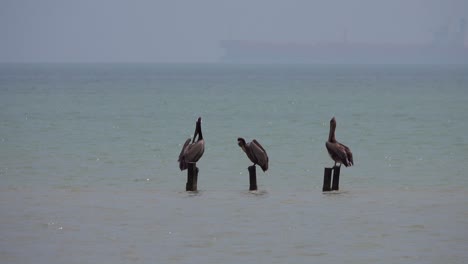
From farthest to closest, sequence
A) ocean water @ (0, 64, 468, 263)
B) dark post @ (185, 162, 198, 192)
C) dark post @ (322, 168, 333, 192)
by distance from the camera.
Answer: dark post @ (322, 168, 333, 192) → dark post @ (185, 162, 198, 192) → ocean water @ (0, 64, 468, 263)

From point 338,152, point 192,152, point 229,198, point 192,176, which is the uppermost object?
point 338,152

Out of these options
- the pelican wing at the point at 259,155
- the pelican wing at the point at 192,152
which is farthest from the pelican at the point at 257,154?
the pelican wing at the point at 192,152

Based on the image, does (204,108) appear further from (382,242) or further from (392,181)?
(382,242)

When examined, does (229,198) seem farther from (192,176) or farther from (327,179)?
(327,179)

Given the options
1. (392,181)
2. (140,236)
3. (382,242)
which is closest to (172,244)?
(140,236)

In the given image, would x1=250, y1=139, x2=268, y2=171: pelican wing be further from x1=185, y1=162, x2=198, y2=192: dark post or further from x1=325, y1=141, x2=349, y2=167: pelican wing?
x1=325, y1=141, x2=349, y2=167: pelican wing

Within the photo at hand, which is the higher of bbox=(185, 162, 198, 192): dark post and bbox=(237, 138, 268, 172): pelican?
bbox=(237, 138, 268, 172): pelican

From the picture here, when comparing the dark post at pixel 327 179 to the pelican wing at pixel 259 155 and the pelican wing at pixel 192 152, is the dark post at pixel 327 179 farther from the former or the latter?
the pelican wing at pixel 192 152

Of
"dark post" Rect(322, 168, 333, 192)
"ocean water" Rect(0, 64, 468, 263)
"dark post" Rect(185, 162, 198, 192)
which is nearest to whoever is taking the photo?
"ocean water" Rect(0, 64, 468, 263)

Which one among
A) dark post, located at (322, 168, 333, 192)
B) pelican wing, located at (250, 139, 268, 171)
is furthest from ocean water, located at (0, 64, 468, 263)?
pelican wing, located at (250, 139, 268, 171)

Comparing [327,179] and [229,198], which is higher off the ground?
[327,179]

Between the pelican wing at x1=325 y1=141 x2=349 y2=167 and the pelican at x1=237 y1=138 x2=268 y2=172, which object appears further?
the pelican wing at x1=325 y1=141 x2=349 y2=167

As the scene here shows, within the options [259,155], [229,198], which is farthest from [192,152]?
[259,155]

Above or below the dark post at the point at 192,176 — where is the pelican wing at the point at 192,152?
above
